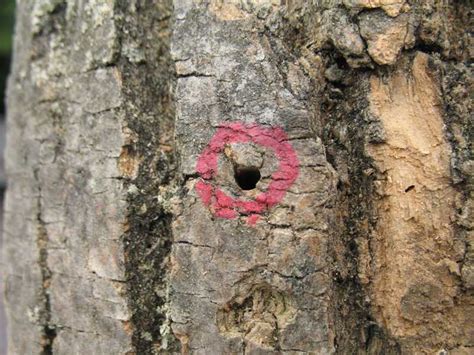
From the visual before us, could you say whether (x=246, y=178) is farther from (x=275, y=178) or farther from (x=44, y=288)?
(x=44, y=288)

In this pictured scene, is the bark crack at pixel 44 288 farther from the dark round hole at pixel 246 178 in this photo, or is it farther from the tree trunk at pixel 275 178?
the dark round hole at pixel 246 178

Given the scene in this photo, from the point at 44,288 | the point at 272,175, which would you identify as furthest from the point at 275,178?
the point at 44,288

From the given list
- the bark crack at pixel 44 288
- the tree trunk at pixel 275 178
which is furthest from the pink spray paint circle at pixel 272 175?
the bark crack at pixel 44 288

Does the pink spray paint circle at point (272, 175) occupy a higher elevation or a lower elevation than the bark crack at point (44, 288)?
higher

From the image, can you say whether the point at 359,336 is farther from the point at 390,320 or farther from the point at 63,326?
the point at 63,326

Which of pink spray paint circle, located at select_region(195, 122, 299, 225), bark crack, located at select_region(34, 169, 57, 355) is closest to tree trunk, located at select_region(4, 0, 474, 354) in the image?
pink spray paint circle, located at select_region(195, 122, 299, 225)

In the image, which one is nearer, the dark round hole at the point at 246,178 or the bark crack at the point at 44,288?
the dark round hole at the point at 246,178
